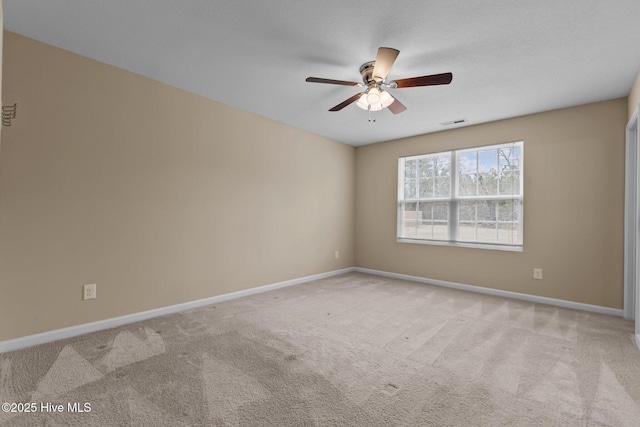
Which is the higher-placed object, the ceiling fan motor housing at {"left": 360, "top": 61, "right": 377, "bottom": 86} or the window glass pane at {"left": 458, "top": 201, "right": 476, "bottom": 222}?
the ceiling fan motor housing at {"left": 360, "top": 61, "right": 377, "bottom": 86}

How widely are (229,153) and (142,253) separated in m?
1.54

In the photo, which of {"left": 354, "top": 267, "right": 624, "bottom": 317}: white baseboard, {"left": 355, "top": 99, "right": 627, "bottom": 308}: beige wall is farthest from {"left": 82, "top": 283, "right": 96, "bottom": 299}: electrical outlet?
{"left": 355, "top": 99, "right": 627, "bottom": 308}: beige wall

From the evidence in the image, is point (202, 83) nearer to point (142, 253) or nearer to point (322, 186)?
point (142, 253)

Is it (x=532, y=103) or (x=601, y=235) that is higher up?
(x=532, y=103)

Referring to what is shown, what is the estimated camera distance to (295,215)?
4.72 m

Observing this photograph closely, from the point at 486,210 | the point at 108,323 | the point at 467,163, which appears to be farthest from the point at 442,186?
the point at 108,323

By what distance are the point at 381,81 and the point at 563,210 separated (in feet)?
9.71

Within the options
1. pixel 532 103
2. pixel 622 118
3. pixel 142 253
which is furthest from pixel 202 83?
pixel 622 118

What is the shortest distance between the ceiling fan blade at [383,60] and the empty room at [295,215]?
0.08 ft

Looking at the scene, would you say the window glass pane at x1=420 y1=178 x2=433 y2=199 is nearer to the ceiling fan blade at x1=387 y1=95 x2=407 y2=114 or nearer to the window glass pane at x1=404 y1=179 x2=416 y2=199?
the window glass pane at x1=404 y1=179 x2=416 y2=199

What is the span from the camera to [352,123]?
14.5ft

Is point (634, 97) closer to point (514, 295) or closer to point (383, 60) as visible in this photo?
point (514, 295)

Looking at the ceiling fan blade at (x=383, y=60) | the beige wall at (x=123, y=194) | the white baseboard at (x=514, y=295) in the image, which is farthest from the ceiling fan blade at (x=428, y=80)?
the white baseboard at (x=514, y=295)

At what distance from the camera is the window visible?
13.7 ft
